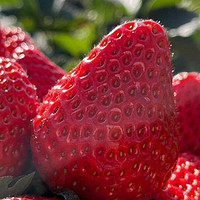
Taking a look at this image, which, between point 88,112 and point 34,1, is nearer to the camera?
point 88,112

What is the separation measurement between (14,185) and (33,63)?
1.01 ft

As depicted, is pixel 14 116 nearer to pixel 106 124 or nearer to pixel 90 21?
pixel 106 124

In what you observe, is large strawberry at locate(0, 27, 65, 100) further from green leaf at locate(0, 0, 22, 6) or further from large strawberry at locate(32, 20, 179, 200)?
green leaf at locate(0, 0, 22, 6)

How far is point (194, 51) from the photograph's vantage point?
6.35ft

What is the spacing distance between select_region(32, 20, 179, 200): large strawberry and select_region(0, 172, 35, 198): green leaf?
0.14 ft

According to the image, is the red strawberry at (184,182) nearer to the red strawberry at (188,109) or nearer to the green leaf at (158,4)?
the red strawberry at (188,109)

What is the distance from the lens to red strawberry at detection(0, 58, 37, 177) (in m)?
0.79

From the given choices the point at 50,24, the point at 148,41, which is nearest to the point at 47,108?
the point at 148,41

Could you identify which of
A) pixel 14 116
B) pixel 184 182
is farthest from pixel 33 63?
pixel 184 182

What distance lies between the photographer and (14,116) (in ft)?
2.66

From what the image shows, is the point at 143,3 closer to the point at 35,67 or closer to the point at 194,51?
the point at 194,51

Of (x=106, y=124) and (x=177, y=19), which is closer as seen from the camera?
(x=106, y=124)

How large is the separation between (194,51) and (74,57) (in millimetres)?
413

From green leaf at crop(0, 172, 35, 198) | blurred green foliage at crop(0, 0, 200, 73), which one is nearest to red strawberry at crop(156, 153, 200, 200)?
green leaf at crop(0, 172, 35, 198)
